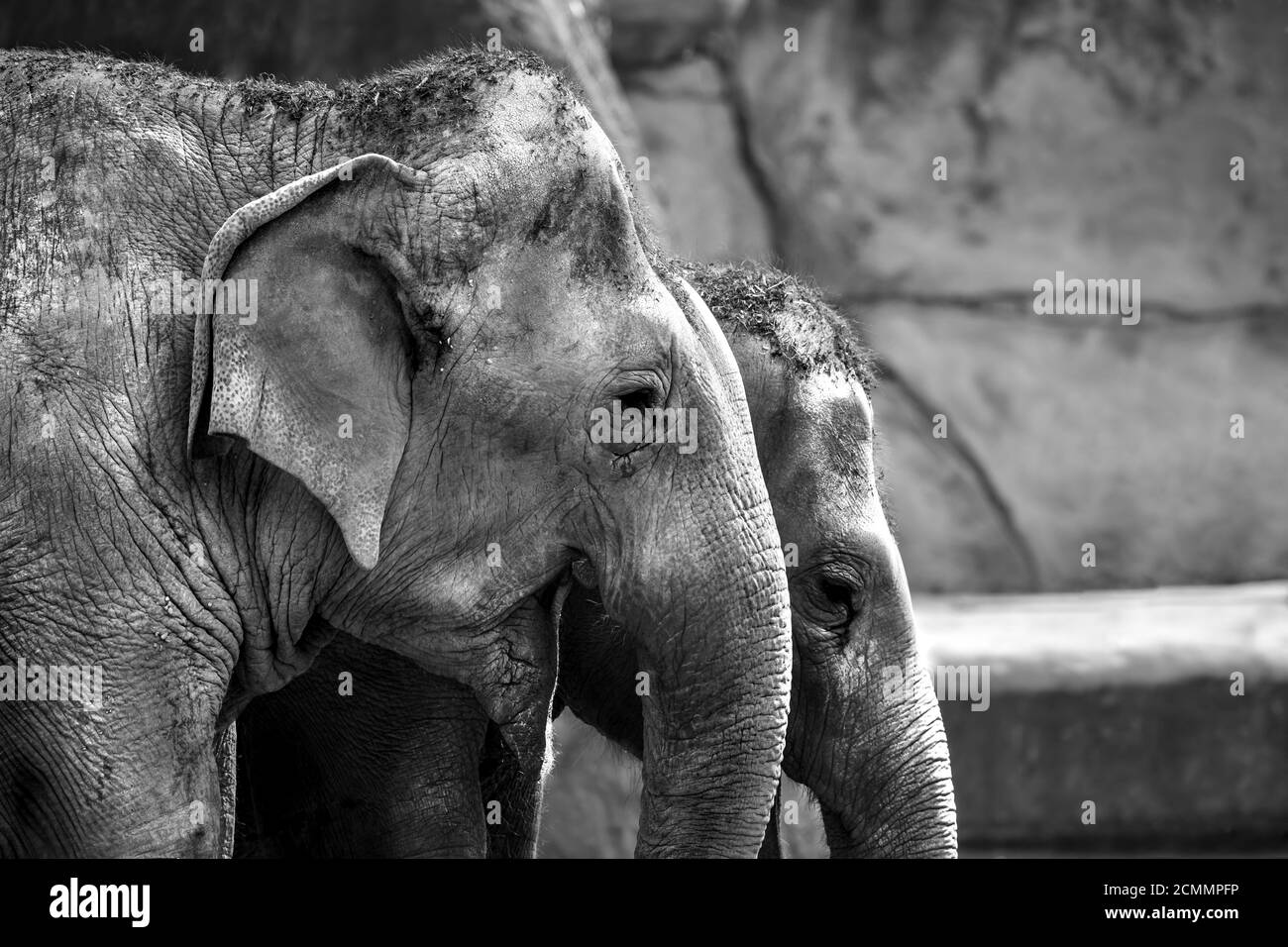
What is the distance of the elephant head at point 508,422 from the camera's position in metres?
4.41

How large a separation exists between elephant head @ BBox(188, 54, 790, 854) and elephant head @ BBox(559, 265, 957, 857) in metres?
0.94

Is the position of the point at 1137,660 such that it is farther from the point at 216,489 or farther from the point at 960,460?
the point at 216,489

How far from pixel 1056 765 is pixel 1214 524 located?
11.3 feet

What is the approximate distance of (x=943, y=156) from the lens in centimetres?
1359

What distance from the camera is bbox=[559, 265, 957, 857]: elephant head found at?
5.54 metres

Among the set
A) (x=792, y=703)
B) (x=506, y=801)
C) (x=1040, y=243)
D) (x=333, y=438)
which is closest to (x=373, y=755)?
(x=506, y=801)

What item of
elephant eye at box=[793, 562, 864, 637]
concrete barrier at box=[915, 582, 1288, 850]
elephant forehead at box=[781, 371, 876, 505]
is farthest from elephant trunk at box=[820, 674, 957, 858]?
concrete barrier at box=[915, 582, 1288, 850]

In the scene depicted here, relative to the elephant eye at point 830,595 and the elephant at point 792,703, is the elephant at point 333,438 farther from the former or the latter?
the elephant eye at point 830,595

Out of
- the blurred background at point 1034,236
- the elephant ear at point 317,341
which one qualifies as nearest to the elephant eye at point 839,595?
the elephant ear at point 317,341

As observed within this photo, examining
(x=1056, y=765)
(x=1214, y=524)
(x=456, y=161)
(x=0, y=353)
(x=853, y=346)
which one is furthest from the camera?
(x=1214, y=524)

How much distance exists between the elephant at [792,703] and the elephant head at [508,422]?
2.68ft

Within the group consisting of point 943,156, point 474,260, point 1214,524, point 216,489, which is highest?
point 943,156

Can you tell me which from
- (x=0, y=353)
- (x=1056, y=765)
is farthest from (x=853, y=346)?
(x=1056, y=765)

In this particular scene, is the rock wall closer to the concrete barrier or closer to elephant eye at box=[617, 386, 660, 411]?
the concrete barrier
